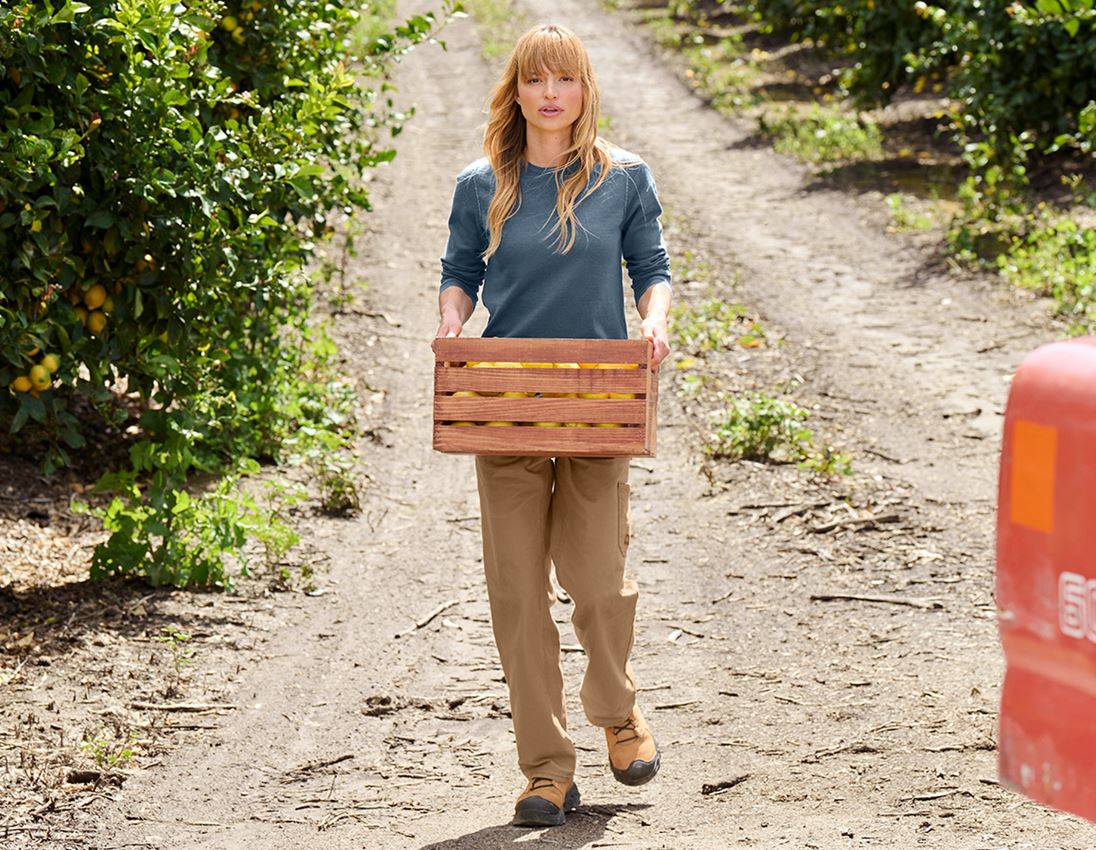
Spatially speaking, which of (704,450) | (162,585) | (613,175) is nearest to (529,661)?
(613,175)

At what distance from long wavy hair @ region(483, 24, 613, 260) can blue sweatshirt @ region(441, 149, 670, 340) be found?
0.07 feet

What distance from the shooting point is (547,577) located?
13.1 ft

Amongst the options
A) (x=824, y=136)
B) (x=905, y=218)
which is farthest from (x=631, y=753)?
(x=824, y=136)

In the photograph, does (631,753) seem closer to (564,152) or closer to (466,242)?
(466,242)

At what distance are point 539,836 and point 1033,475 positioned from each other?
1.89 meters

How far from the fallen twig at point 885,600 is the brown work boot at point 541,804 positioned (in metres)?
2.20

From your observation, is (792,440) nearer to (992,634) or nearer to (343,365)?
(992,634)

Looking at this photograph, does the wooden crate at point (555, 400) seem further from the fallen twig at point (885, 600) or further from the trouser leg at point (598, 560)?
the fallen twig at point (885, 600)

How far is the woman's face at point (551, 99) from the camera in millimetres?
3764

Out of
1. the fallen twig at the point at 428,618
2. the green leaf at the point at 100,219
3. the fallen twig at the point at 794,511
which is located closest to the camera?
the green leaf at the point at 100,219

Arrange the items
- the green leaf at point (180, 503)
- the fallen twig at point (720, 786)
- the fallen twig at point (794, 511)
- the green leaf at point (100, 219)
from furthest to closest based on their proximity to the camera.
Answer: the fallen twig at point (794, 511) < the green leaf at point (180, 503) < the green leaf at point (100, 219) < the fallen twig at point (720, 786)

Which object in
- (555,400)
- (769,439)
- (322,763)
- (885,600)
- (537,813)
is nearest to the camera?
(555,400)

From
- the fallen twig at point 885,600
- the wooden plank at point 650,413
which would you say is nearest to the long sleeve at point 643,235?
the wooden plank at point 650,413

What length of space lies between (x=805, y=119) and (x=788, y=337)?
733 centimetres
